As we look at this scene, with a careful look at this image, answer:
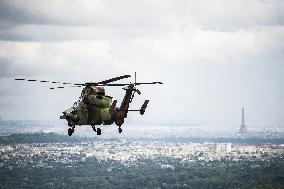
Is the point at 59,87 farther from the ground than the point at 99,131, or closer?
farther from the ground

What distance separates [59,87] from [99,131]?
18.7 ft

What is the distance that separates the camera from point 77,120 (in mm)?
50469

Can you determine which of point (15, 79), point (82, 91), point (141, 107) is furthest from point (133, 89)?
point (15, 79)

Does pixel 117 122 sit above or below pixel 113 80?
below

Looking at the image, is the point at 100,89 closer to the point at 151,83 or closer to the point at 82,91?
the point at 82,91

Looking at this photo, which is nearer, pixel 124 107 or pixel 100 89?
pixel 100 89

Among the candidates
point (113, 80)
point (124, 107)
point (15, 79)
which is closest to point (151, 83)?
point (113, 80)

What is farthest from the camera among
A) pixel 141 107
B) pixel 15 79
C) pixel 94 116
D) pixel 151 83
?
pixel 141 107

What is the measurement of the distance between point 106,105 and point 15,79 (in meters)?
10.8

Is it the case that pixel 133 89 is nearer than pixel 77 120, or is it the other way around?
pixel 77 120

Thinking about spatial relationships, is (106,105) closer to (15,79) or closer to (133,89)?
(133,89)

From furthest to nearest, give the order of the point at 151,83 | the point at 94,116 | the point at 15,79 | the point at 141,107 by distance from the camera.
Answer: the point at 141,107
the point at 94,116
the point at 151,83
the point at 15,79

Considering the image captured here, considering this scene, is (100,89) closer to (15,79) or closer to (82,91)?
(82,91)

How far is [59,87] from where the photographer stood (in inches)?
1881
